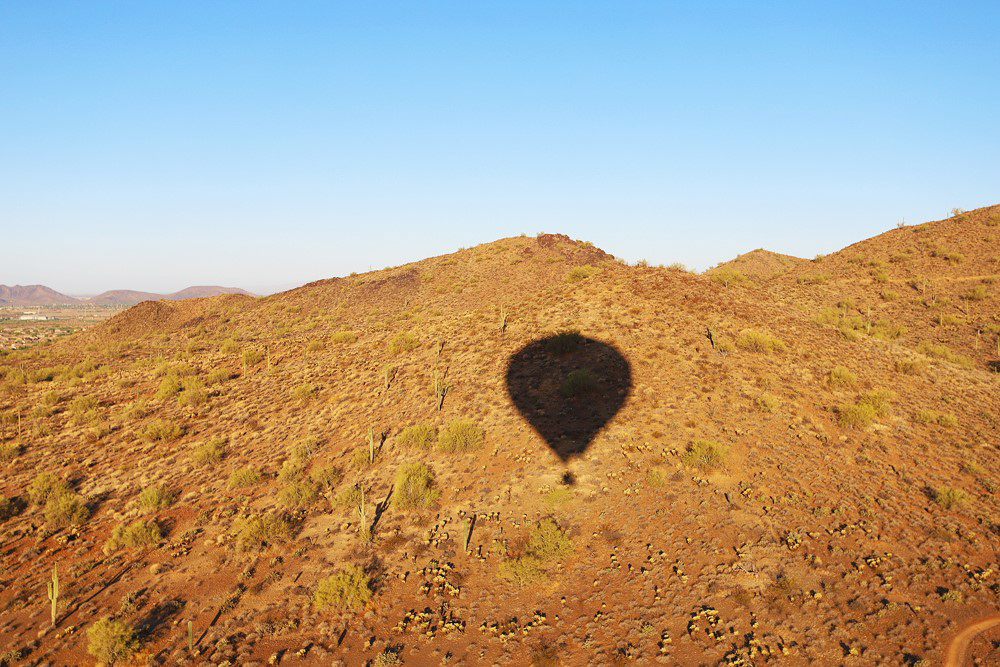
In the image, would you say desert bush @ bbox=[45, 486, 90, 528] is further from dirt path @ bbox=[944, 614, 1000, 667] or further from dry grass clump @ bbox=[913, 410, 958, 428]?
dry grass clump @ bbox=[913, 410, 958, 428]

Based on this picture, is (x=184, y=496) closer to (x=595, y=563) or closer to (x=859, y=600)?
(x=595, y=563)

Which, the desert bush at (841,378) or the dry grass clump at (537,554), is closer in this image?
the dry grass clump at (537,554)

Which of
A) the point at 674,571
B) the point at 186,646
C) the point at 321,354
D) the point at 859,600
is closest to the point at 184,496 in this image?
the point at 186,646

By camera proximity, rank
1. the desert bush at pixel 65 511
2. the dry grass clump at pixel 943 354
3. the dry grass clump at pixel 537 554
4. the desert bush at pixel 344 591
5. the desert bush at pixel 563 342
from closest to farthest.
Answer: the desert bush at pixel 344 591 < the dry grass clump at pixel 537 554 < the desert bush at pixel 65 511 < the desert bush at pixel 563 342 < the dry grass clump at pixel 943 354

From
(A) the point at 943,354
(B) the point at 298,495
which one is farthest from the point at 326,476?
(A) the point at 943,354

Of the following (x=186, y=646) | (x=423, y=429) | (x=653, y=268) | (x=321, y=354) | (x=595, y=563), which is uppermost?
(x=653, y=268)

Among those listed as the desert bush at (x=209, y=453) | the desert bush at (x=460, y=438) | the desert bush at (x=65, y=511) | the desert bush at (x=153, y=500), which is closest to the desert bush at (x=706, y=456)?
the desert bush at (x=460, y=438)

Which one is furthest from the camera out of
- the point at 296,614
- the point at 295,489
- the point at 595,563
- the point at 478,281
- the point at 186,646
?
the point at 478,281

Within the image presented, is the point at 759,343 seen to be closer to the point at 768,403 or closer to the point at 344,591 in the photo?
the point at 768,403

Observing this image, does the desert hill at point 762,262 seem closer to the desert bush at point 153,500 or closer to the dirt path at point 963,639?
the dirt path at point 963,639
